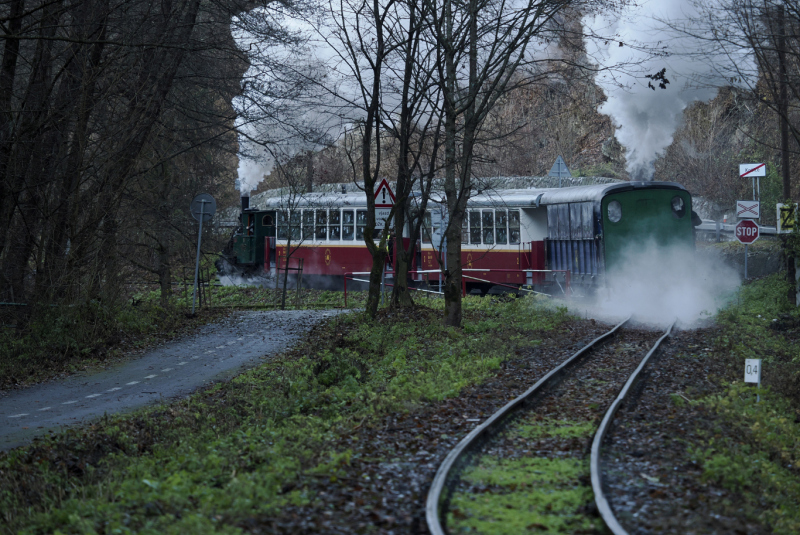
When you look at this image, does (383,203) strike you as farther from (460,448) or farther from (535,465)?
(535,465)

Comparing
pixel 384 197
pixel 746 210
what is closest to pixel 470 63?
pixel 384 197

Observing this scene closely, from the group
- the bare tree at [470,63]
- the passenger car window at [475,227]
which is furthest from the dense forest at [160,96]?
the passenger car window at [475,227]

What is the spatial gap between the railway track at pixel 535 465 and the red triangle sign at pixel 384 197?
635 centimetres

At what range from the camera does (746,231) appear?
22.7m

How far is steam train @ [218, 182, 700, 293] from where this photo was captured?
20172mm

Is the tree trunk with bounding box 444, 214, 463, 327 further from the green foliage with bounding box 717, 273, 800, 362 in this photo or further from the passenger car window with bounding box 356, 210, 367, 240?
the passenger car window with bounding box 356, 210, 367, 240

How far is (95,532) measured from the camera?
15.4 ft

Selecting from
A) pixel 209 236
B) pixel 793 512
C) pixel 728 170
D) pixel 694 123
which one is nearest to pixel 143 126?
pixel 793 512

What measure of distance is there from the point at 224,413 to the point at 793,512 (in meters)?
5.76

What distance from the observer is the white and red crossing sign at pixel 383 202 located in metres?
15.6

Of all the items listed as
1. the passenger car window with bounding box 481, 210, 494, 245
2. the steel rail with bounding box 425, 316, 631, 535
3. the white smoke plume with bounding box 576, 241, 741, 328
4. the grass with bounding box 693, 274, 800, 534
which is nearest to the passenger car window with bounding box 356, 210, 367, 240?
Result: the passenger car window with bounding box 481, 210, 494, 245

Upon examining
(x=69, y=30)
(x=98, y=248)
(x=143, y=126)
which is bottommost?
(x=98, y=248)

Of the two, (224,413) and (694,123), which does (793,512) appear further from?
(694,123)

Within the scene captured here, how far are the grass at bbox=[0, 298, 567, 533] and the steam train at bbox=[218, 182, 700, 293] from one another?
225 inches
